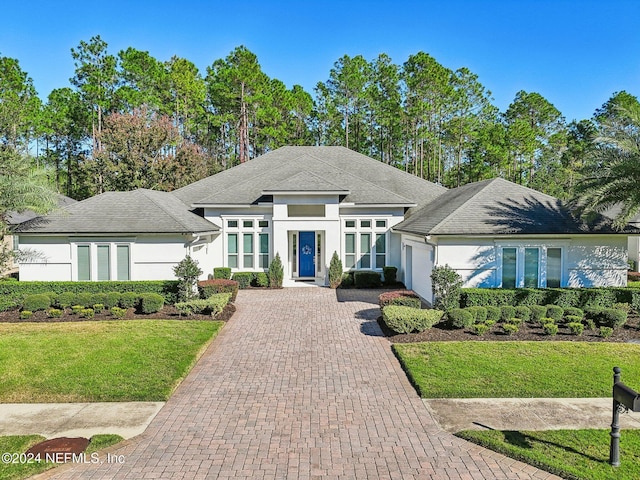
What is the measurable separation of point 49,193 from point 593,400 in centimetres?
1847

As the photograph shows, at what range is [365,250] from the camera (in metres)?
21.0

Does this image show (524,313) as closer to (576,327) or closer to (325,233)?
(576,327)

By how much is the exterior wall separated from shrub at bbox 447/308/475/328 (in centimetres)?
1062

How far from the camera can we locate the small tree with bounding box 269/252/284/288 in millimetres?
19828

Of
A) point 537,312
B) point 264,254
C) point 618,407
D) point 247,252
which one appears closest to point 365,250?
point 264,254

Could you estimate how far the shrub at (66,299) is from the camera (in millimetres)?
14891

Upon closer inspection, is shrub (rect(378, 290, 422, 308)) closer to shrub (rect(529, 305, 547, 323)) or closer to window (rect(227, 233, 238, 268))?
shrub (rect(529, 305, 547, 323))

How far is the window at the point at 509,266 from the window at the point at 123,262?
14499 mm

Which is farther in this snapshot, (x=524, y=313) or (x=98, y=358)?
(x=524, y=313)

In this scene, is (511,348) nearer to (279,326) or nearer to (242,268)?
(279,326)

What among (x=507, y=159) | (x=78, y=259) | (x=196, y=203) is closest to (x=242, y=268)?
(x=196, y=203)

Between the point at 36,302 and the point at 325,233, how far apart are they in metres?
12.1

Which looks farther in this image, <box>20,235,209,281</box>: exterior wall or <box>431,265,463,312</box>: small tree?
<box>20,235,209,281</box>: exterior wall

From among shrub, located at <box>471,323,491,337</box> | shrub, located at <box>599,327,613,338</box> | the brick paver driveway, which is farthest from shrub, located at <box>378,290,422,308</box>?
shrub, located at <box>599,327,613,338</box>
